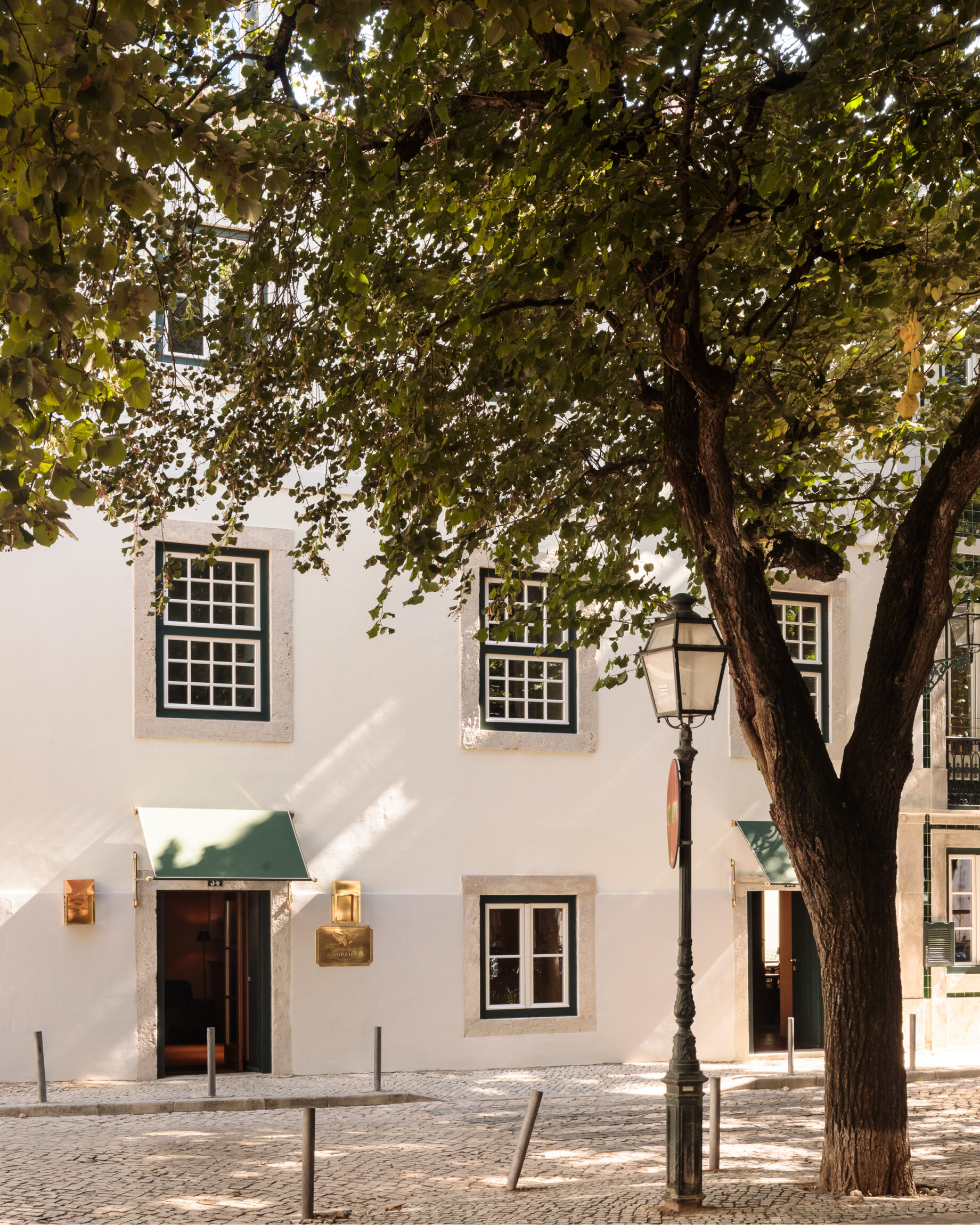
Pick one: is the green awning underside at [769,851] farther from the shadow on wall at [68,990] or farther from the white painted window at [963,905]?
the shadow on wall at [68,990]

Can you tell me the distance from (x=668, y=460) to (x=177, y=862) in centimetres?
760

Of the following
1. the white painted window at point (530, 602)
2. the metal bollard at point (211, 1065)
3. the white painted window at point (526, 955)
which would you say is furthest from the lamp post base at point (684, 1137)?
the white painted window at point (526, 955)

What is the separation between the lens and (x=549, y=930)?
16734 mm

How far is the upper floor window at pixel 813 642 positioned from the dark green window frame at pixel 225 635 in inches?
254

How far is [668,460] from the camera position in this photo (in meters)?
9.02

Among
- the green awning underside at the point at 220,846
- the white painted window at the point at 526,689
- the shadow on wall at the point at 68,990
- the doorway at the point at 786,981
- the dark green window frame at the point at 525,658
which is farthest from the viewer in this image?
the doorway at the point at 786,981

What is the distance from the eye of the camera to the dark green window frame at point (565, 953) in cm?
1622

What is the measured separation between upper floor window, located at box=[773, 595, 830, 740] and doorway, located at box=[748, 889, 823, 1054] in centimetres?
236

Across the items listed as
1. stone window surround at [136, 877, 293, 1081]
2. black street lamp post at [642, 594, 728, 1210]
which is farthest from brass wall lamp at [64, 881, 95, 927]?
black street lamp post at [642, 594, 728, 1210]

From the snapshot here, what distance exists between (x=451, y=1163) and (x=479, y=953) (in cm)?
584

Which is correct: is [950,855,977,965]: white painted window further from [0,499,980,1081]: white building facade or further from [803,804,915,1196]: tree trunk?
[803,804,915,1196]: tree trunk

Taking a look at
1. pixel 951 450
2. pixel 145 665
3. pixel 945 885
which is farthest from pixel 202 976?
pixel 951 450

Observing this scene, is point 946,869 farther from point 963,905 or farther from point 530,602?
point 530,602

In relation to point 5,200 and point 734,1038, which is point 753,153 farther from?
point 734,1038
